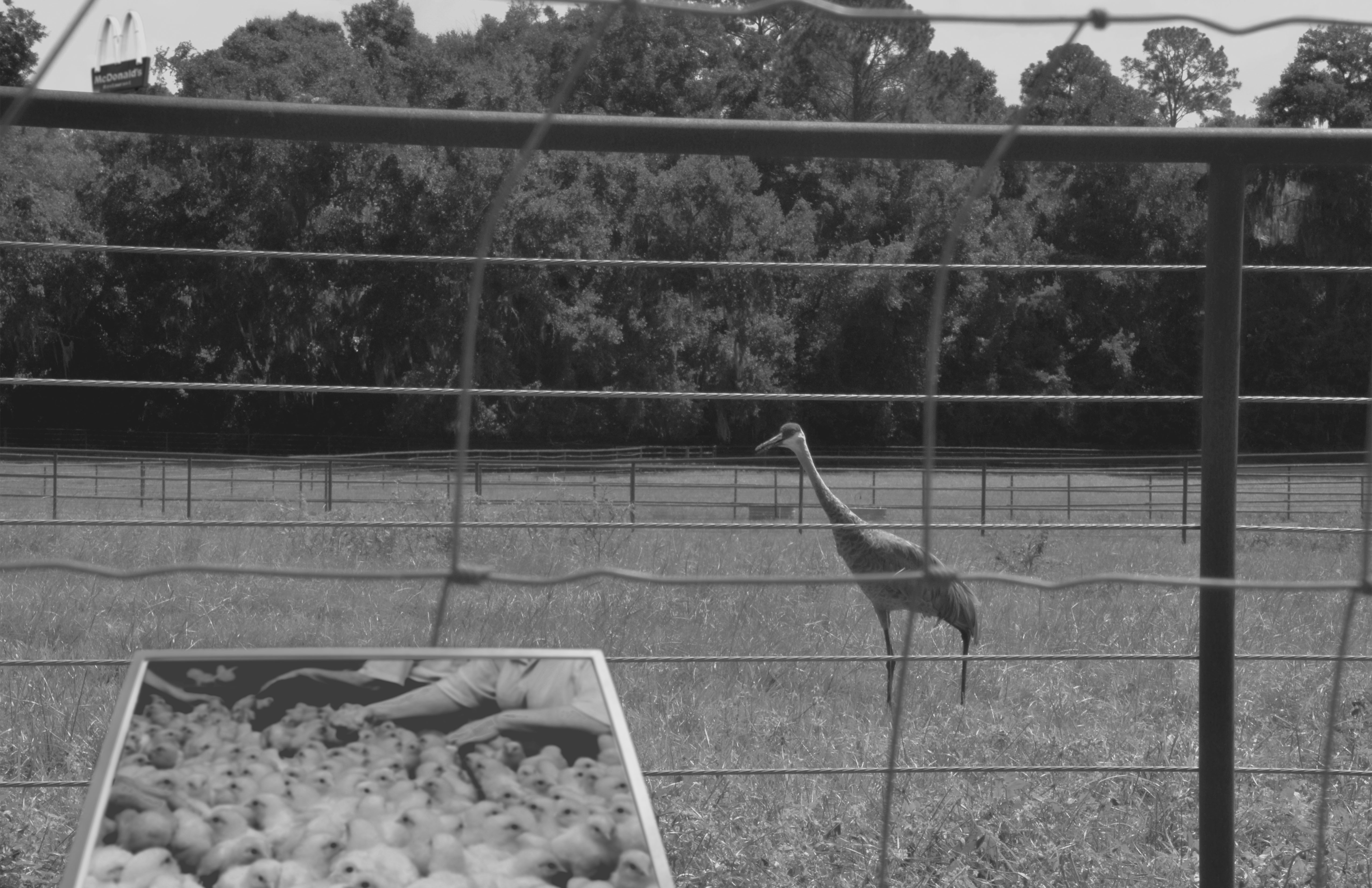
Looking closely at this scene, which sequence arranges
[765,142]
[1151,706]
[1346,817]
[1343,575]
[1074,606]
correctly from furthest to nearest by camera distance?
[1343,575] < [1074,606] < [1151,706] < [1346,817] < [765,142]

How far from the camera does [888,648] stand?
5.00 m

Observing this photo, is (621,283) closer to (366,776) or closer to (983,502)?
(983,502)

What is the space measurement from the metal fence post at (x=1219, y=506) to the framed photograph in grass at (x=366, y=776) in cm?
101

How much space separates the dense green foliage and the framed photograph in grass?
17.8m

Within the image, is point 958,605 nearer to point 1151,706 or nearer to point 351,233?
point 1151,706

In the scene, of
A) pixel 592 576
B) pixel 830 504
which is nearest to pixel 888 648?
pixel 830 504

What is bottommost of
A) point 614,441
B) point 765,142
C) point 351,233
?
point 614,441

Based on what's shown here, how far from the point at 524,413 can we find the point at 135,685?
2360 cm

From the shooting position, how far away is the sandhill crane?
4.70 metres

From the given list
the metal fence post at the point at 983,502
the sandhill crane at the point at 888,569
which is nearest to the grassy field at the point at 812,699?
the sandhill crane at the point at 888,569

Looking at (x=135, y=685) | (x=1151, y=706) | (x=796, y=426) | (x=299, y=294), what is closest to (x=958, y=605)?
(x=1151, y=706)

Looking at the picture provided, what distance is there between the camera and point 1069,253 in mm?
28203

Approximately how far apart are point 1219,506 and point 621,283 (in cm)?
2258

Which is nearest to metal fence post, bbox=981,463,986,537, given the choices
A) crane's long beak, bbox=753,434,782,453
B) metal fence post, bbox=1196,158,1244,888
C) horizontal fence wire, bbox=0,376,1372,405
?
crane's long beak, bbox=753,434,782,453
